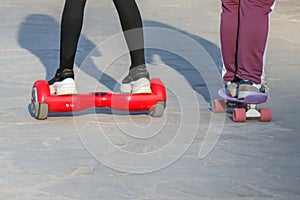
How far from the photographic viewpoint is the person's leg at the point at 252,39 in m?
5.50

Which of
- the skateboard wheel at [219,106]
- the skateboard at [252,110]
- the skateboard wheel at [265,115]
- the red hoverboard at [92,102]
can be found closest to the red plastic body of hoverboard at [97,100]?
the red hoverboard at [92,102]

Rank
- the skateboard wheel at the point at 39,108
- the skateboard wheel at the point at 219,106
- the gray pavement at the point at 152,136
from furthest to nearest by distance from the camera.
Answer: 1. the skateboard wheel at the point at 219,106
2. the skateboard wheel at the point at 39,108
3. the gray pavement at the point at 152,136

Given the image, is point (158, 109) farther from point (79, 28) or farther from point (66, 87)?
point (79, 28)

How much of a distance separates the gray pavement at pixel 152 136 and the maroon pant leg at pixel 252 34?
335 mm

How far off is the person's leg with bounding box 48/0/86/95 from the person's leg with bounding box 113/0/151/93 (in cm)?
27

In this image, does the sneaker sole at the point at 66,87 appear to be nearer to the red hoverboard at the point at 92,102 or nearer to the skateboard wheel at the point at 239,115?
the red hoverboard at the point at 92,102

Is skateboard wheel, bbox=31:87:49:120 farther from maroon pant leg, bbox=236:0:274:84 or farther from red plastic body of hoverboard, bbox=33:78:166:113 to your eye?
maroon pant leg, bbox=236:0:274:84

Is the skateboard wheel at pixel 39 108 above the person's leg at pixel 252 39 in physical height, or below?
below

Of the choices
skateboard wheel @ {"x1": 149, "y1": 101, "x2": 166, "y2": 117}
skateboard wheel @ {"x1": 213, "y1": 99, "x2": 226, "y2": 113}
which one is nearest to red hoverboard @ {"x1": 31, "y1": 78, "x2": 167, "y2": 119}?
skateboard wheel @ {"x1": 149, "y1": 101, "x2": 166, "y2": 117}

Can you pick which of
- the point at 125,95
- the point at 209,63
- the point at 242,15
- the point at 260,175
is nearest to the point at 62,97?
the point at 125,95

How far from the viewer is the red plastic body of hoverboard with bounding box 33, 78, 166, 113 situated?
544 centimetres

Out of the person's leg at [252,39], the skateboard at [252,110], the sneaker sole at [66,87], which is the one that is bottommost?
the skateboard at [252,110]

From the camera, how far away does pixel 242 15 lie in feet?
18.2

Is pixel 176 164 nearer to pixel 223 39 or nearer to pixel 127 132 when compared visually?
pixel 127 132
